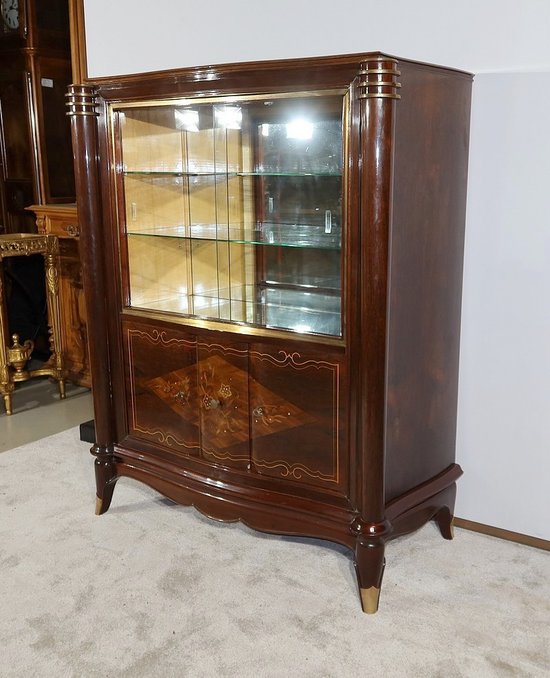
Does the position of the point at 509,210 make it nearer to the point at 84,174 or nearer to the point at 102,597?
the point at 84,174

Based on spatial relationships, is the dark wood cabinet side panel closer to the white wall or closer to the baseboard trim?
the white wall

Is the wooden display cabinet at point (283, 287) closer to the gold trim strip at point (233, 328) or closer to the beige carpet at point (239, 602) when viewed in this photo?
the gold trim strip at point (233, 328)

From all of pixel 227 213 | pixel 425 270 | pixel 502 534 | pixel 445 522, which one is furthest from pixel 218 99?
pixel 502 534

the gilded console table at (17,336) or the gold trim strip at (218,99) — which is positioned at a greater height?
the gold trim strip at (218,99)

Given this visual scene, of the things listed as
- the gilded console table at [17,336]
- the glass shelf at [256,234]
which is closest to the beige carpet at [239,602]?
the glass shelf at [256,234]

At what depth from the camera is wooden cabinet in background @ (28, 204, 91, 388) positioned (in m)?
4.09

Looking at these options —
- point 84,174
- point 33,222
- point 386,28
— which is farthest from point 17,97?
point 386,28

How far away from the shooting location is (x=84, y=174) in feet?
8.07

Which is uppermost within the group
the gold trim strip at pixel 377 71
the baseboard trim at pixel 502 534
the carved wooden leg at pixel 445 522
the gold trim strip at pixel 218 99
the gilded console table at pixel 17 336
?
the gold trim strip at pixel 377 71

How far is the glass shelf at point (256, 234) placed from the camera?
91.5 inches

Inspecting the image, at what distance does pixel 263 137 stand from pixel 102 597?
153 cm

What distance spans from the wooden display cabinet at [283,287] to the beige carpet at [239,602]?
0.45ft

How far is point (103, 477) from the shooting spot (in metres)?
2.66

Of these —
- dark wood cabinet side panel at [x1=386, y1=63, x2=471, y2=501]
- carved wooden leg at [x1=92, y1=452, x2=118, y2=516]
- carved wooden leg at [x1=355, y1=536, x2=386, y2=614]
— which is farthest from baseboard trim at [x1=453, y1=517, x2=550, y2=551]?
carved wooden leg at [x1=92, y1=452, x2=118, y2=516]
